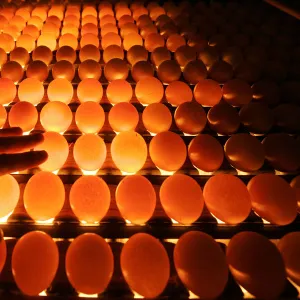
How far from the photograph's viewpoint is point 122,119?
2.98 feet

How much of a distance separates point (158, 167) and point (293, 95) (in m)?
0.71

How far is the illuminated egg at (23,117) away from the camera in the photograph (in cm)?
88

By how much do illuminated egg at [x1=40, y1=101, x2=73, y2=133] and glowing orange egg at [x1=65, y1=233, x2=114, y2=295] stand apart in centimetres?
41

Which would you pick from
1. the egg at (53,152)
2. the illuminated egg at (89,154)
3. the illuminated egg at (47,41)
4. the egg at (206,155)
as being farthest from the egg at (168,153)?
the illuminated egg at (47,41)

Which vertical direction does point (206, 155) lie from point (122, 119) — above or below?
below

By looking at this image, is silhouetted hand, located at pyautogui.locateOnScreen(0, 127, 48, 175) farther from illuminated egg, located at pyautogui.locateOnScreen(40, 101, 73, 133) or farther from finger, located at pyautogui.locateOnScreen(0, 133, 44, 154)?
illuminated egg, located at pyautogui.locateOnScreen(40, 101, 73, 133)

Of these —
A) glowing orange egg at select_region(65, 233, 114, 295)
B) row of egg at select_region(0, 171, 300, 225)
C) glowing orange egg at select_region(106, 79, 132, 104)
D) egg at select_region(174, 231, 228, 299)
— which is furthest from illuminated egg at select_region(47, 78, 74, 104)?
egg at select_region(174, 231, 228, 299)

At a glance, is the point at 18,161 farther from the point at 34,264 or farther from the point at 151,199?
the point at 151,199

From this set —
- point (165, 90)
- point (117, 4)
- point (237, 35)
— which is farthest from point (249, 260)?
point (117, 4)

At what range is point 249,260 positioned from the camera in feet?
2.15

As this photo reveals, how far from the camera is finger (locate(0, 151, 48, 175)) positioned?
68cm

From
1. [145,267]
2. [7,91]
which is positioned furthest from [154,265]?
[7,91]

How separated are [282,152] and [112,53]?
0.86 m

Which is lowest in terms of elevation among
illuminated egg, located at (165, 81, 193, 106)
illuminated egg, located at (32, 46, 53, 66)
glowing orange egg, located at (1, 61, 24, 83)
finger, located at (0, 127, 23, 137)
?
finger, located at (0, 127, 23, 137)
